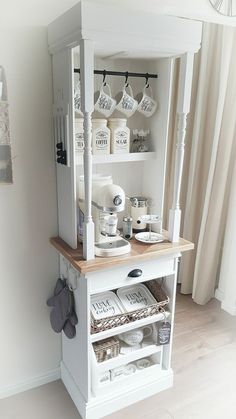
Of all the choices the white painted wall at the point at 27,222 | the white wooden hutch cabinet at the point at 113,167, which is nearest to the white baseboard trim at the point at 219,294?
the white wooden hutch cabinet at the point at 113,167

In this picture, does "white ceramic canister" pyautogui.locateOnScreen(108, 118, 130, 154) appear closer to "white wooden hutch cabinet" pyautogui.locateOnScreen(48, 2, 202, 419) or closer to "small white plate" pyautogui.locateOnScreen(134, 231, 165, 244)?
"white wooden hutch cabinet" pyautogui.locateOnScreen(48, 2, 202, 419)

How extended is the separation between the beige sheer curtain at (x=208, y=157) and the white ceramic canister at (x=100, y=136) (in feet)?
3.33

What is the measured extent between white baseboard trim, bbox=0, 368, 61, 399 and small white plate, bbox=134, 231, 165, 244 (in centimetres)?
90

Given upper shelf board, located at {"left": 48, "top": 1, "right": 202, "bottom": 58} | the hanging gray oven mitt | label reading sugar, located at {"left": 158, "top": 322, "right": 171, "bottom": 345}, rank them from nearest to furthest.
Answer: upper shelf board, located at {"left": 48, "top": 1, "right": 202, "bottom": 58} < the hanging gray oven mitt < label reading sugar, located at {"left": 158, "top": 322, "right": 171, "bottom": 345}

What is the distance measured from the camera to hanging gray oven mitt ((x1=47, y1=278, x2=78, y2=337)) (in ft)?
5.41

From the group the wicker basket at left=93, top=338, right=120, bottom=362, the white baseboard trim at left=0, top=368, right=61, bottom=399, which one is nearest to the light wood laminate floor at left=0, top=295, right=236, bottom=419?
the white baseboard trim at left=0, top=368, right=61, bottom=399

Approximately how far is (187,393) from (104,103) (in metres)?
1.53

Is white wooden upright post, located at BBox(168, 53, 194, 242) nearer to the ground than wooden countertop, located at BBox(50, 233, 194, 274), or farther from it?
farther from it

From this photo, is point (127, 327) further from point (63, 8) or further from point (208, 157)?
point (63, 8)

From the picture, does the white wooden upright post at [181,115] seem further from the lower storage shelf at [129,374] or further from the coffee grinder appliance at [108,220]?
the lower storage shelf at [129,374]

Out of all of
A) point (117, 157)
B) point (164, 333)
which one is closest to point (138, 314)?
point (164, 333)

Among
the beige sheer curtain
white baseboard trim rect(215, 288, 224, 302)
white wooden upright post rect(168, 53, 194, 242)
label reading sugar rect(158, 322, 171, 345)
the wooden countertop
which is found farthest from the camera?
white baseboard trim rect(215, 288, 224, 302)

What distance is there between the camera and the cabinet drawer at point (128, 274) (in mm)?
1514

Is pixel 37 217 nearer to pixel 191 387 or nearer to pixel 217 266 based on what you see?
pixel 191 387
